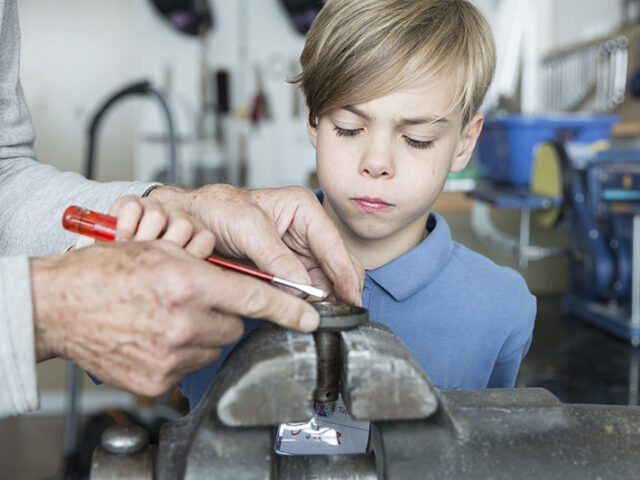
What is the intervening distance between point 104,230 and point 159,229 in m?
0.06

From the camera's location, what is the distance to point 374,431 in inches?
23.0

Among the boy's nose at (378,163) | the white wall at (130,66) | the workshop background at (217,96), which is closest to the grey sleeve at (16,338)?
the boy's nose at (378,163)

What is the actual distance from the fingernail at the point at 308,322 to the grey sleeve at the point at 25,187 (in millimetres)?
445

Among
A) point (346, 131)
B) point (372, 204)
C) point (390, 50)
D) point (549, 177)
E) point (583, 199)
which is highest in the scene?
point (390, 50)

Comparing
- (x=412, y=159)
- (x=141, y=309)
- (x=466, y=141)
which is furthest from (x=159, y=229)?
(x=466, y=141)

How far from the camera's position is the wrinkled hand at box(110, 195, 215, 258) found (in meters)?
0.69

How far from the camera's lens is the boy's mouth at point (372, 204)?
0.99m

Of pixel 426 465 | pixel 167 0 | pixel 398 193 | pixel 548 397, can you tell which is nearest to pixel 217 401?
pixel 426 465

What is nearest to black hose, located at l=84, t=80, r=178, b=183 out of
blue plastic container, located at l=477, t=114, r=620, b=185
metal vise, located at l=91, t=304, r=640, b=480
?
blue plastic container, located at l=477, t=114, r=620, b=185

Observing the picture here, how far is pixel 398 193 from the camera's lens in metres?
0.98

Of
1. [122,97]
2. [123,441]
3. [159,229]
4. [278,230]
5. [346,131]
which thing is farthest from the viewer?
[122,97]

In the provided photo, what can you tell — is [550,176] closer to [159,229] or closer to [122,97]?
[122,97]

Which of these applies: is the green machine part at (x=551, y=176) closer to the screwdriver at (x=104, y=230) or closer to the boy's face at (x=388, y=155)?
the boy's face at (x=388, y=155)

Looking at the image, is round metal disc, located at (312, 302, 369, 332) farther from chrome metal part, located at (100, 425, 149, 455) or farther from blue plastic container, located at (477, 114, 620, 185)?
blue plastic container, located at (477, 114, 620, 185)
